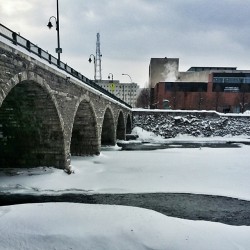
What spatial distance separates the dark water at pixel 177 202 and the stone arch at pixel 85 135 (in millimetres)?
10918

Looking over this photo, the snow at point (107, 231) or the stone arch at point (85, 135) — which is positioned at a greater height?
the stone arch at point (85, 135)

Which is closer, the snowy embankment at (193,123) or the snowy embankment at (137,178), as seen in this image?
the snowy embankment at (137,178)

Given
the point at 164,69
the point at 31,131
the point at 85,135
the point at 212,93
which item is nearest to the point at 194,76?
the point at 164,69

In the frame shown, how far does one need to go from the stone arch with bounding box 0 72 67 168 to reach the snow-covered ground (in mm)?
930

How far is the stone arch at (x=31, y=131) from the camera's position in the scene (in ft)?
52.4

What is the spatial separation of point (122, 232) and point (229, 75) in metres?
64.4

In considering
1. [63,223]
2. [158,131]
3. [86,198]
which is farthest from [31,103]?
[158,131]

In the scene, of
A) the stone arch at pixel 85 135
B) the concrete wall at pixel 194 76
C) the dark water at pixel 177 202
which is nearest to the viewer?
the dark water at pixel 177 202

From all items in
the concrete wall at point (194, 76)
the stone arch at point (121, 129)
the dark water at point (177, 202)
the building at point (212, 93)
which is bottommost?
the dark water at point (177, 202)

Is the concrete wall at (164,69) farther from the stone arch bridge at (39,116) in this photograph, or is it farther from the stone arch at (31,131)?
the stone arch at (31,131)

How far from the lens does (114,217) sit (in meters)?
10.0

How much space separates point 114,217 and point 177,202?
12.6 ft

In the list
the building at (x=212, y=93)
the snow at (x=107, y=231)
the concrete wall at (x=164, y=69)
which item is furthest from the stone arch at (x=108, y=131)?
the concrete wall at (x=164, y=69)

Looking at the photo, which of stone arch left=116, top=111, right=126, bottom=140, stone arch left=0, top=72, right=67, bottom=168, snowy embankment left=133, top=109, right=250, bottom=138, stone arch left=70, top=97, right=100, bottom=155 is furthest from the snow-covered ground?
snowy embankment left=133, top=109, right=250, bottom=138
